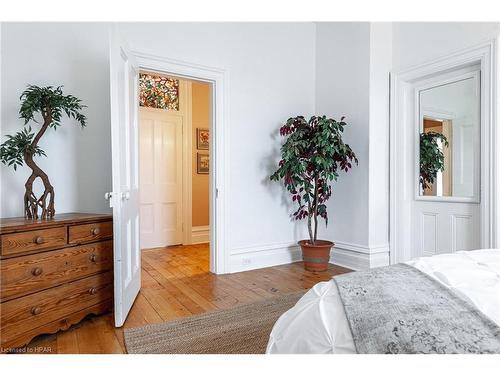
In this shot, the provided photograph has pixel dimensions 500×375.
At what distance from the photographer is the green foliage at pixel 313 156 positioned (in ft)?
10.1

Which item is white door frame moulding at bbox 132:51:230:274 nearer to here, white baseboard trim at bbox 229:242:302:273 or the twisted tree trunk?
white baseboard trim at bbox 229:242:302:273

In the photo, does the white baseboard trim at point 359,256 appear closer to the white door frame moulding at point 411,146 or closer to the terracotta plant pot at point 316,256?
the white door frame moulding at point 411,146

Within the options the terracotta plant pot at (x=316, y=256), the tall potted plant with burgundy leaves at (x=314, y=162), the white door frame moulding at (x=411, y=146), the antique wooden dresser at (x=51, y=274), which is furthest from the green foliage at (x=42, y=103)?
the white door frame moulding at (x=411, y=146)

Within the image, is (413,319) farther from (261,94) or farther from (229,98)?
(261,94)

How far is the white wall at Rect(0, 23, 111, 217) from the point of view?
2281 millimetres

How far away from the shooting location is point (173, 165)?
467cm

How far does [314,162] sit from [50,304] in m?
2.43

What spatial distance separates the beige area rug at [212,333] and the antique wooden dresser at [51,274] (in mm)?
406

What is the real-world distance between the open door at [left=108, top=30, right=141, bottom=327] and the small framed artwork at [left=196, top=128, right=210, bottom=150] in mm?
2324

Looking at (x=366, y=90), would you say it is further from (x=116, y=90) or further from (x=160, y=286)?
(x=160, y=286)

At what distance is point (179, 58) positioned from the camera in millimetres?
2969

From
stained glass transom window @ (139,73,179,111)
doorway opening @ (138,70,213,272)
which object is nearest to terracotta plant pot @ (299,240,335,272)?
doorway opening @ (138,70,213,272)

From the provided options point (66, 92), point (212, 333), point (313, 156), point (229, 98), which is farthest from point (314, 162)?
point (66, 92)

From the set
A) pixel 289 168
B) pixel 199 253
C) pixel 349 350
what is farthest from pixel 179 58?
pixel 349 350
